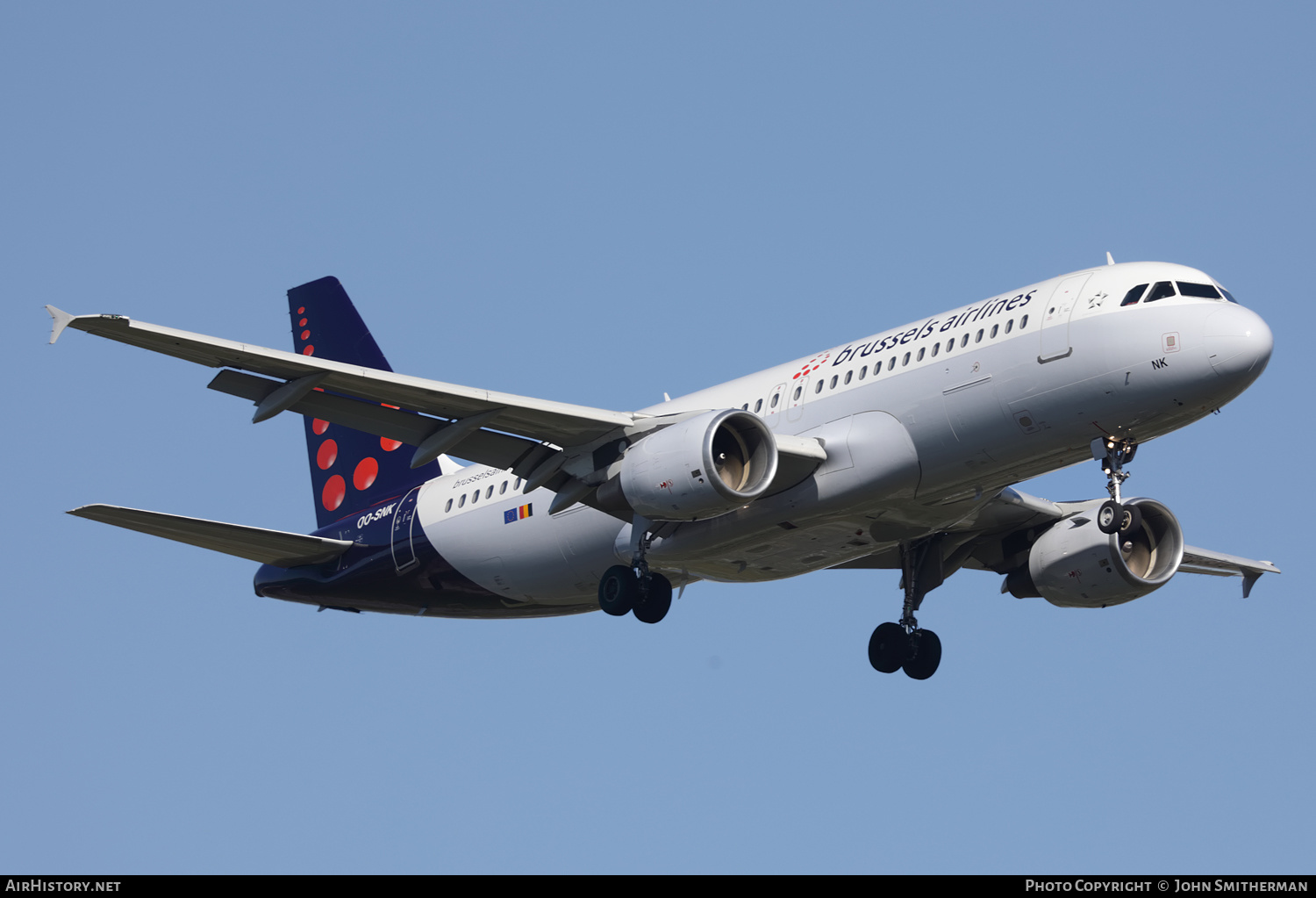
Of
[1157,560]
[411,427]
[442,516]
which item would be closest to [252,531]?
[442,516]

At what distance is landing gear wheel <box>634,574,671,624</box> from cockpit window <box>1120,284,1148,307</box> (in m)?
10.1

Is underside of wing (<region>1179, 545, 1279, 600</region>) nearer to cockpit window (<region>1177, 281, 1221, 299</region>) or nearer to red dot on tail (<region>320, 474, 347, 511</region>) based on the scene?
cockpit window (<region>1177, 281, 1221, 299</region>)

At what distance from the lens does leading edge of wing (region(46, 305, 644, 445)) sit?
28250 millimetres

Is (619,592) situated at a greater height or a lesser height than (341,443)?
lesser

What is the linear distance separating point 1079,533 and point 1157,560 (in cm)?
162

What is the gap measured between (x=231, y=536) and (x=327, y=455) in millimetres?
6639

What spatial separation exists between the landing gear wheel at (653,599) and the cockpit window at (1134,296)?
33.2 feet

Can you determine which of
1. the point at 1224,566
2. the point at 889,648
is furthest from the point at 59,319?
the point at 1224,566

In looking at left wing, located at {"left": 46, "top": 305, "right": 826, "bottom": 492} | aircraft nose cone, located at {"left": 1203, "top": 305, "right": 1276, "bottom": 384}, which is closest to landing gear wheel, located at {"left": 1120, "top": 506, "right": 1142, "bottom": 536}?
aircraft nose cone, located at {"left": 1203, "top": 305, "right": 1276, "bottom": 384}

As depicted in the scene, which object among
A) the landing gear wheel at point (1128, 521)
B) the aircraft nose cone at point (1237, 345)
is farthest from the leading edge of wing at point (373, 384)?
the aircraft nose cone at point (1237, 345)

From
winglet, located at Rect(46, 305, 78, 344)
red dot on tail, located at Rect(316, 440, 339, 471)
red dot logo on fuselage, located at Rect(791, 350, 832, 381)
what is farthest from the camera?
red dot on tail, located at Rect(316, 440, 339, 471)

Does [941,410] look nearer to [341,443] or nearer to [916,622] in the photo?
[916,622]

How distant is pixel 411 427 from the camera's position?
3228 centimetres

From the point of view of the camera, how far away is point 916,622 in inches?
1462
